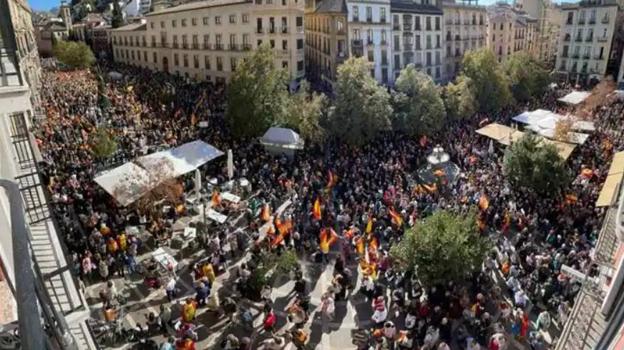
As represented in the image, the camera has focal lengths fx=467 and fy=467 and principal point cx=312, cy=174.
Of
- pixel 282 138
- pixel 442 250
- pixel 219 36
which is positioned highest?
pixel 219 36

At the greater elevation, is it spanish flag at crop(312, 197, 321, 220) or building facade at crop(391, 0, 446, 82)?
building facade at crop(391, 0, 446, 82)

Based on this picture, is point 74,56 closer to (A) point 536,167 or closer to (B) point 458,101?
(B) point 458,101

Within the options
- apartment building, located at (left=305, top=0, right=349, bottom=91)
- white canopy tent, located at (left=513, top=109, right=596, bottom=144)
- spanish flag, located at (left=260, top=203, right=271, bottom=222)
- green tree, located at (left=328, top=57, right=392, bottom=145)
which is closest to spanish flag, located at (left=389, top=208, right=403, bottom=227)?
spanish flag, located at (left=260, top=203, right=271, bottom=222)

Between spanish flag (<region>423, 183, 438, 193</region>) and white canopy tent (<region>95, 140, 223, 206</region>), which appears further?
spanish flag (<region>423, 183, 438, 193</region>)

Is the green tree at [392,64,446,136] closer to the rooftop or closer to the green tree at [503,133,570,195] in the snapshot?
the green tree at [503,133,570,195]

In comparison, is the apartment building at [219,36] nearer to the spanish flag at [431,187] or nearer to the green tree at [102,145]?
the green tree at [102,145]

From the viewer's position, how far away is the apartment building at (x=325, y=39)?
42.7 m

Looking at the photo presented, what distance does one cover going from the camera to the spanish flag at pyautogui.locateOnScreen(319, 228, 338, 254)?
17438 mm

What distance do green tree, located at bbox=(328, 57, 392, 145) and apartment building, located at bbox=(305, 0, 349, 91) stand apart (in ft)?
42.5

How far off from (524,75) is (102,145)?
3798 cm

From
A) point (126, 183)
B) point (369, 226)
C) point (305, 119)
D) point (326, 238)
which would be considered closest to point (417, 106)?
point (305, 119)

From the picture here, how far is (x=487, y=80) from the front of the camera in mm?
39094

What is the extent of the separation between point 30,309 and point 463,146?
2922 cm

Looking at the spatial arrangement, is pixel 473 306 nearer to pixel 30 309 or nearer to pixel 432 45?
pixel 30 309
